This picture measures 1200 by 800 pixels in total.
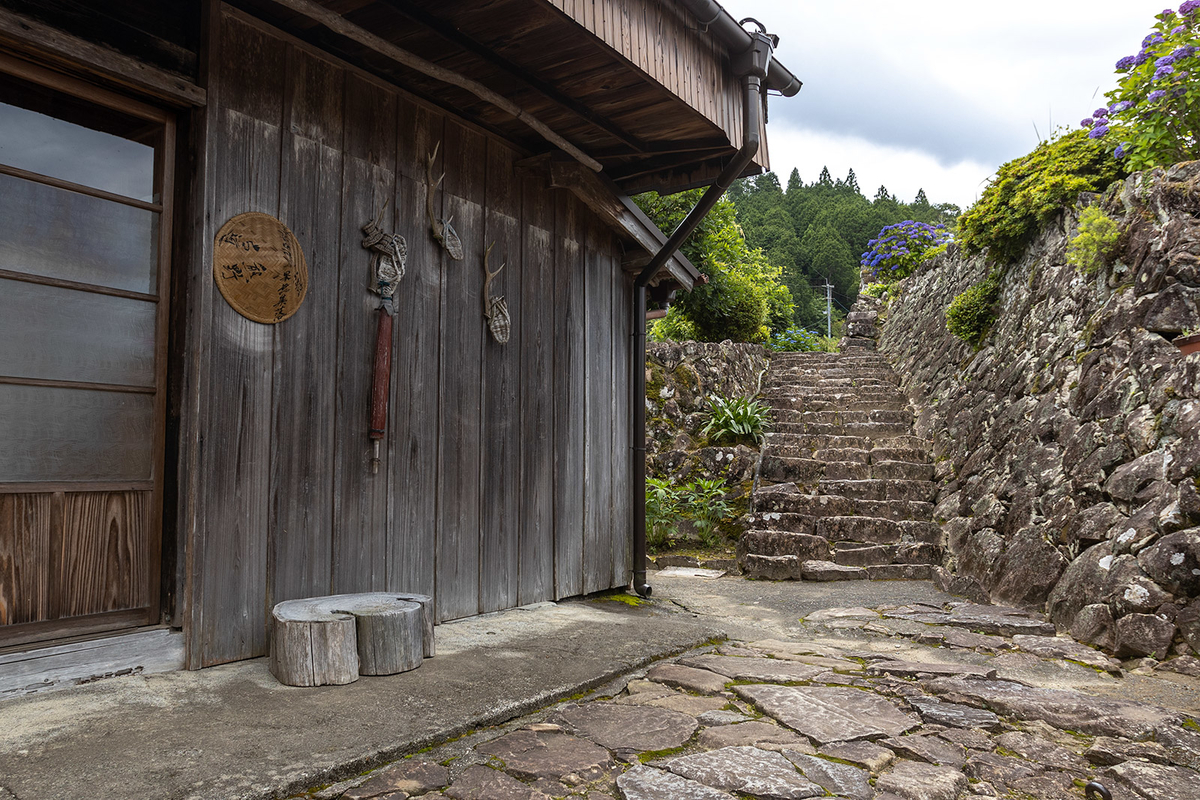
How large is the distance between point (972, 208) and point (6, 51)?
29.8 ft

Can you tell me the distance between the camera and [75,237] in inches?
118

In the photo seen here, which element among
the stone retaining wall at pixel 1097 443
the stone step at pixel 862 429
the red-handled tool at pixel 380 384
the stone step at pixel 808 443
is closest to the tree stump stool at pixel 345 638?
the red-handled tool at pixel 380 384

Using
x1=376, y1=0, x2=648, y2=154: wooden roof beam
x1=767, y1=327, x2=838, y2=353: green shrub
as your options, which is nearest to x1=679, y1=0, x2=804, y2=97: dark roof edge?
x1=376, y1=0, x2=648, y2=154: wooden roof beam

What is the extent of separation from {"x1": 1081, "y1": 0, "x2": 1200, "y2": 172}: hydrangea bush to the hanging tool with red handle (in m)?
5.91

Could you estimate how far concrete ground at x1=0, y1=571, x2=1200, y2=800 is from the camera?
2197mm

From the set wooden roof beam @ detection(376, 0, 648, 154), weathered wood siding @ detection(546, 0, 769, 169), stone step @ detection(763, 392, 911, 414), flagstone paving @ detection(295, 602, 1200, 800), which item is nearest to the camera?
flagstone paving @ detection(295, 602, 1200, 800)

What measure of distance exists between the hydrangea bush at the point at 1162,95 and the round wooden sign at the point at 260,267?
6.42 meters

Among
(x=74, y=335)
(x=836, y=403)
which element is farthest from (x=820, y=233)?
(x=74, y=335)

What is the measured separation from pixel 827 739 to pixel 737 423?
7.38 meters

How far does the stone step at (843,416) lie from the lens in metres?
9.84

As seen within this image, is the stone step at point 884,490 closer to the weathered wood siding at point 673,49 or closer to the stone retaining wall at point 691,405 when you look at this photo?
the stone retaining wall at point 691,405

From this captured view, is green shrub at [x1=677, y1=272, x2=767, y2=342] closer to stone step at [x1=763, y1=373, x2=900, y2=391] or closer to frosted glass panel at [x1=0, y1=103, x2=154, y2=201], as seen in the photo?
stone step at [x1=763, y1=373, x2=900, y2=391]

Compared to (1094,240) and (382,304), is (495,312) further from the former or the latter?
(1094,240)

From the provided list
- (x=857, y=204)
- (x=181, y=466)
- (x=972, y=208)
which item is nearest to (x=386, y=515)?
(x=181, y=466)
